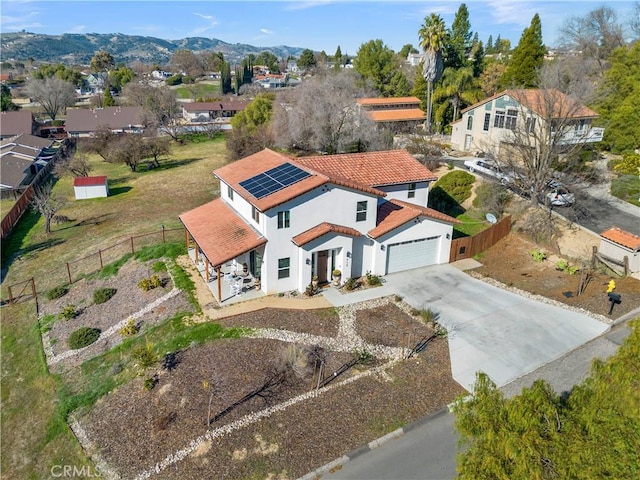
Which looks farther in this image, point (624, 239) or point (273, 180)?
point (624, 239)

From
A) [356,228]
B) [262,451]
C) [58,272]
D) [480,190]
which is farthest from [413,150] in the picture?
[262,451]

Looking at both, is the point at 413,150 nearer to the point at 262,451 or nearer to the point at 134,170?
the point at 134,170

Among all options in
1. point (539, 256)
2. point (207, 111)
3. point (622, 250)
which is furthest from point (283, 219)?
point (207, 111)

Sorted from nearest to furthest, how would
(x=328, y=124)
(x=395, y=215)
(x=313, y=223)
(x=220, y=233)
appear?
(x=313, y=223) < (x=220, y=233) < (x=395, y=215) < (x=328, y=124)

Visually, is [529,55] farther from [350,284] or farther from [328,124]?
[350,284]

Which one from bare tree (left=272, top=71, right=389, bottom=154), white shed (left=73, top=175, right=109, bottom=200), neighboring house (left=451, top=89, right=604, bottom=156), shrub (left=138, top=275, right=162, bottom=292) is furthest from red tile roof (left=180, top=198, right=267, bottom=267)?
white shed (left=73, top=175, right=109, bottom=200)

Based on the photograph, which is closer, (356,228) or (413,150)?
(356,228)

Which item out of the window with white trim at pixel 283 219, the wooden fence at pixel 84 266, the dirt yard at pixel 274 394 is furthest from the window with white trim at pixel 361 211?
the wooden fence at pixel 84 266

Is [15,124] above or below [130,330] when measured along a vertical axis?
above
